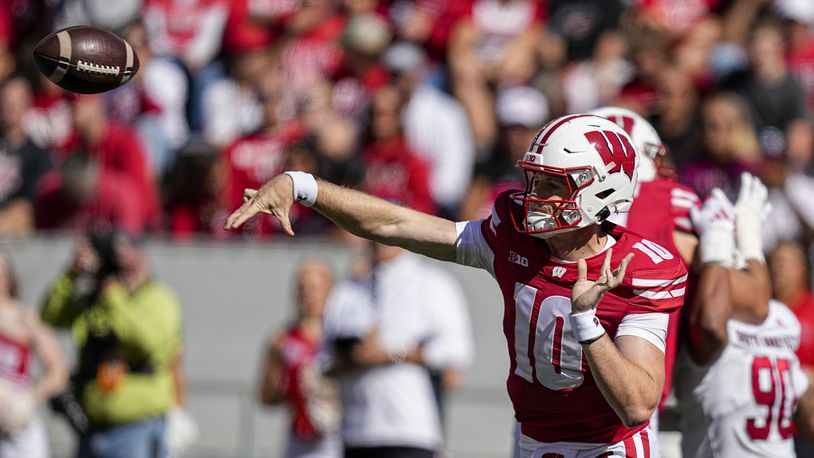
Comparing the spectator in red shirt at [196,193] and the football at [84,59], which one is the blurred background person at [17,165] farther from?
the football at [84,59]

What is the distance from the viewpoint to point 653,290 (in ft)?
16.6

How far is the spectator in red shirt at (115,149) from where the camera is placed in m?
11.2

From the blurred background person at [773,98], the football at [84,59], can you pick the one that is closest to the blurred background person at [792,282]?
the blurred background person at [773,98]

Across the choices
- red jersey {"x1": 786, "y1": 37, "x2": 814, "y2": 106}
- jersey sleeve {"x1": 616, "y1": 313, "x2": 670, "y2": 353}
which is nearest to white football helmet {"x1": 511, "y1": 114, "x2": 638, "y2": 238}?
jersey sleeve {"x1": 616, "y1": 313, "x2": 670, "y2": 353}

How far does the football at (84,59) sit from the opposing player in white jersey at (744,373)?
2636mm

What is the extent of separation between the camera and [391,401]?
27.8 feet

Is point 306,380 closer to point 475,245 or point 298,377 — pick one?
point 298,377

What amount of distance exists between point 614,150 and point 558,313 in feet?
2.16

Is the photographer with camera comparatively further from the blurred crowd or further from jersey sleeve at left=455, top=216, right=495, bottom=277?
jersey sleeve at left=455, top=216, right=495, bottom=277

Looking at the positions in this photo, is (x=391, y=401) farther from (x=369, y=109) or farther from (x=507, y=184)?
(x=369, y=109)

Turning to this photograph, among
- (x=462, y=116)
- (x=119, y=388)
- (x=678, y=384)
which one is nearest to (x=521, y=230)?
(x=678, y=384)

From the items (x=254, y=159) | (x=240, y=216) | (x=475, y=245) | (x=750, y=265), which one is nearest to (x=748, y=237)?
(x=750, y=265)

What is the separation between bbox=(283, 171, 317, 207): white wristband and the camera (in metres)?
5.30

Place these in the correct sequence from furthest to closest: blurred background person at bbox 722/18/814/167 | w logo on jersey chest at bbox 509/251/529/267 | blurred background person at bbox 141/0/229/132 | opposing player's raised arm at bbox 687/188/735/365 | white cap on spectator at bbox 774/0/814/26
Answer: blurred background person at bbox 141/0/229/132 → white cap on spectator at bbox 774/0/814/26 → blurred background person at bbox 722/18/814/167 → opposing player's raised arm at bbox 687/188/735/365 → w logo on jersey chest at bbox 509/251/529/267
